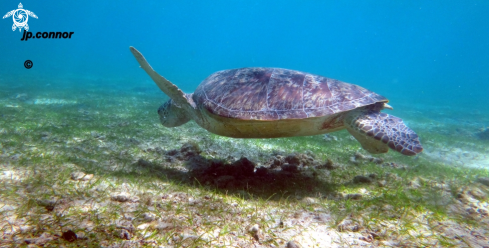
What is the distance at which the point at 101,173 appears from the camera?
322 centimetres

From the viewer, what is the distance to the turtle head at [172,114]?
17.1 ft

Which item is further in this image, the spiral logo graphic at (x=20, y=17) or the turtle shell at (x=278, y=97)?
the spiral logo graphic at (x=20, y=17)

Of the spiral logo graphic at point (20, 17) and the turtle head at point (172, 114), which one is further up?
the spiral logo graphic at point (20, 17)

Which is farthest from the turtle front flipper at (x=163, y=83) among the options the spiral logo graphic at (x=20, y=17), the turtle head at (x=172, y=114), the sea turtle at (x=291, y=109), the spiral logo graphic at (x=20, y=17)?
the spiral logo graphic at (x=20, y=17)

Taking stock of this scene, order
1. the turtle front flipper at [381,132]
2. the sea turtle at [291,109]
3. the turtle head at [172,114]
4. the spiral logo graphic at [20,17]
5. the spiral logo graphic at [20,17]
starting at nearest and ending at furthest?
the turtle front flipper at [381,132] → the sea turtle at [291,109] → the turtle head at [172,114] → the spiral logo graphic at [20,17] → the spiral logo graphic at [20,17]

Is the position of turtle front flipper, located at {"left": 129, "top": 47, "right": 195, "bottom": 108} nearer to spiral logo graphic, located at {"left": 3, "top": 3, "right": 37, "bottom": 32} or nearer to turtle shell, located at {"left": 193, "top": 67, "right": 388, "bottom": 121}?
turtle shell, located at {"left": 193, "top": 67, "right": 388, "bottom": 121}

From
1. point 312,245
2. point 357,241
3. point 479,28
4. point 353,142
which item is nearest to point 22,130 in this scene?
point 312,245

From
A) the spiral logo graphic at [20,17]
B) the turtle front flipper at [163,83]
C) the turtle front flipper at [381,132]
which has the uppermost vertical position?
the spiral logo graphic at [20,17]

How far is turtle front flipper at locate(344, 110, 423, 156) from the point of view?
329cm

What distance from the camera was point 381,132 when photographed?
343 cm

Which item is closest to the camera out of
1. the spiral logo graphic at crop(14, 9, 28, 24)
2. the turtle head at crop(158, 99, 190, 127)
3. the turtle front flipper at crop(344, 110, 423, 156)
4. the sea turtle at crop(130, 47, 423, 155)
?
the turtle front flipper at crop(344, 110, 423, 156)

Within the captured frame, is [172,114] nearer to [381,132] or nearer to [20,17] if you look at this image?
[381,132]

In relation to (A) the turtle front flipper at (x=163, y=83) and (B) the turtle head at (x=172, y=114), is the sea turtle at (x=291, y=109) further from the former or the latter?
(B) the turtle head at (x=172, y=114)

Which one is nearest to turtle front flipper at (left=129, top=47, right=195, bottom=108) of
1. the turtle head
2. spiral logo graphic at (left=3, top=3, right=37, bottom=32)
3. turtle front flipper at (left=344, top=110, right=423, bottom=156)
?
the turtle head
